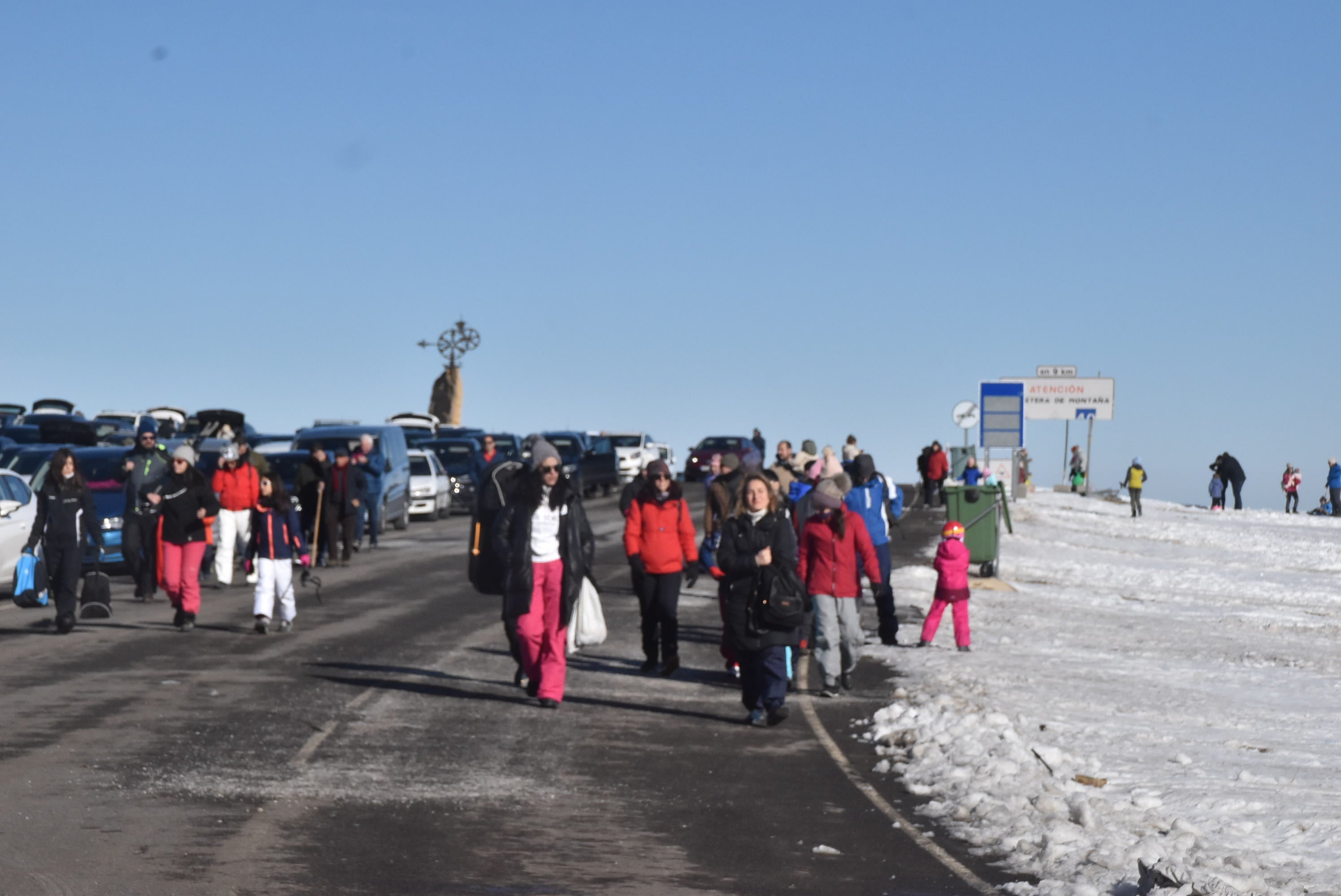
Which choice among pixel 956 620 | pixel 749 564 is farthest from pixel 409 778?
pixel 956 620

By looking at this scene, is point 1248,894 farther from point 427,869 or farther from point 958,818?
point 427,869

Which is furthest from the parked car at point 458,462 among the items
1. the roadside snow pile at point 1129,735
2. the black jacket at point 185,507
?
the black jacket at point 185,507

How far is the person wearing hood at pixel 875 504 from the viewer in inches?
632

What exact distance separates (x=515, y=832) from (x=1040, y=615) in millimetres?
16279

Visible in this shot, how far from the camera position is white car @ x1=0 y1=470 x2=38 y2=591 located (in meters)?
19.5

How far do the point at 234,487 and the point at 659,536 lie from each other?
7.64m

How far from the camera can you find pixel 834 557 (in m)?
13.7

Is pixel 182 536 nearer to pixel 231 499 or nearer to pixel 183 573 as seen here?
pixel 183 573

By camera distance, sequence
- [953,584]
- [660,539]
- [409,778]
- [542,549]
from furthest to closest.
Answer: [953,584] → [660,539] → [542,549] → [409,778]

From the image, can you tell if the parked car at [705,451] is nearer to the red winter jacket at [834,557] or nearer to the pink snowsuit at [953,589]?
the pink snowsuit at [953,589]

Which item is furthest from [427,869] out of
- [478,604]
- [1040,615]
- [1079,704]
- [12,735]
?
[1040,615]

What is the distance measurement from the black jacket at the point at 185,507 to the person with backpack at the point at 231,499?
5.12ft

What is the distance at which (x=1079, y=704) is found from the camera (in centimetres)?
1439

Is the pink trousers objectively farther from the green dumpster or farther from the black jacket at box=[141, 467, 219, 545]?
the green dumpster
